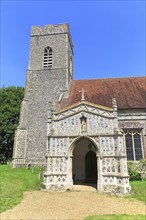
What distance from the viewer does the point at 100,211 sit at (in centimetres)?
714

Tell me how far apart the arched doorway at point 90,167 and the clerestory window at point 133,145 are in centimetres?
286

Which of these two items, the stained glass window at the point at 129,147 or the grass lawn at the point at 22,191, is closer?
the grass lawn at the point at 22,191

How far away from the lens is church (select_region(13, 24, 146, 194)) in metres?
11.2

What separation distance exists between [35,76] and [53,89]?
10.1ft

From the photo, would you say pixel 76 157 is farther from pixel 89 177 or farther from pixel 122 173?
pixel 122 173

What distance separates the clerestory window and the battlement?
15.6 m

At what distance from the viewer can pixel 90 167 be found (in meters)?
14.7

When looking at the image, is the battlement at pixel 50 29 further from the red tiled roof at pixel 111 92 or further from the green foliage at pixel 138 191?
the green foliage at pixel 138 191

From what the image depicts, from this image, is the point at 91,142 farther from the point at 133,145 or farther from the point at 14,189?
the point at 14,189

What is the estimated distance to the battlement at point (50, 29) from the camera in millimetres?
22855

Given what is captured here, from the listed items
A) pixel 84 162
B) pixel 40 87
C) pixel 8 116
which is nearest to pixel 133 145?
pixel 84 162

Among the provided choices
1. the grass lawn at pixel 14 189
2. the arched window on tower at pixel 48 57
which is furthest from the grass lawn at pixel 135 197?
the arched window on tower at pixel 48 57

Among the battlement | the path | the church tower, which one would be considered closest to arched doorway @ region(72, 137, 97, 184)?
the church tower

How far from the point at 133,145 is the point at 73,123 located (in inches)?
231
